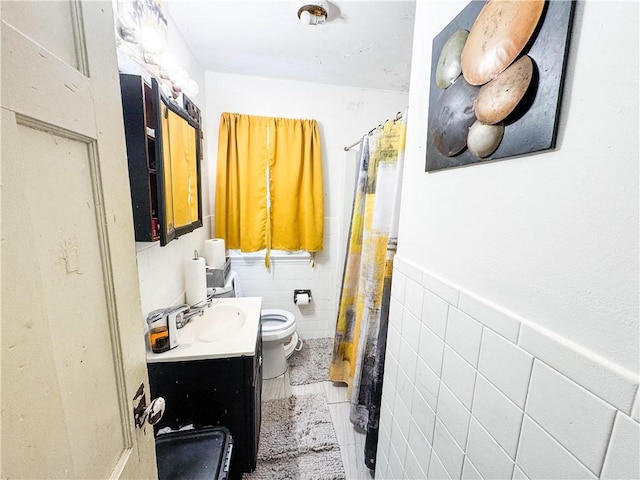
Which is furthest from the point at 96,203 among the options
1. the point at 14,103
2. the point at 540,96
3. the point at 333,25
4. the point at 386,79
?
the point at 386,79

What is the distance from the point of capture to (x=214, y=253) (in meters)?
1.91

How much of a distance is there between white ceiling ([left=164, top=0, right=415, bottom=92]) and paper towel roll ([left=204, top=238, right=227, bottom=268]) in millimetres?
1319

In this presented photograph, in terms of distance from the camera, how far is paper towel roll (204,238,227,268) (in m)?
1.90

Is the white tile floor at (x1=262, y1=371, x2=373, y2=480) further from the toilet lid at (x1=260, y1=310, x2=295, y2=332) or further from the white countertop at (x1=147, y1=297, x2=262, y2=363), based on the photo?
the white countertop at (x1=147, y1=297, x2=262, y2=363)

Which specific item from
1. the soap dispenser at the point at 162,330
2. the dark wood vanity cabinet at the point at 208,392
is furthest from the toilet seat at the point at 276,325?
the soap dispenser at the point at 162,330

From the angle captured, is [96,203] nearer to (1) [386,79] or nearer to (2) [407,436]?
(2) [407,436]

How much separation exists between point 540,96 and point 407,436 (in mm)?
1094

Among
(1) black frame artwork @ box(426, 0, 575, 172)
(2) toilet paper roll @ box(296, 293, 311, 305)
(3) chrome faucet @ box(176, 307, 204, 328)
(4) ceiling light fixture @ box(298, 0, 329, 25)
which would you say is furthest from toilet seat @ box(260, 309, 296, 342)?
(4) ceiling light fixture @ box(298, 0, 329, 25)

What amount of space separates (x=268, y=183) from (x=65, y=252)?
1872mm

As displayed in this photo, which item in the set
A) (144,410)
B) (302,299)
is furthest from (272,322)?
(144,410)

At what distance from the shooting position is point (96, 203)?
0.48 m

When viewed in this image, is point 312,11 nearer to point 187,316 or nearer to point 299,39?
point 299,39

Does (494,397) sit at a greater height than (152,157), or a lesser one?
lesser

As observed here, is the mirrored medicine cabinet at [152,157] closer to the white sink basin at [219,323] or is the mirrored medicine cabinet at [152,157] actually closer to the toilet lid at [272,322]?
the white sink basin at [219,323]
